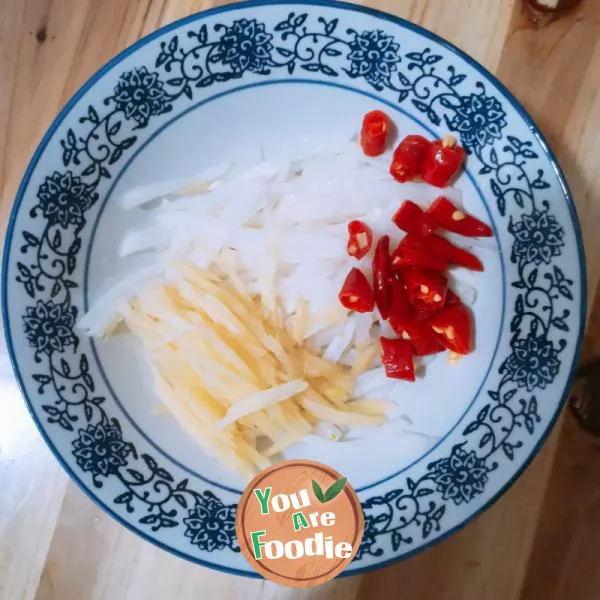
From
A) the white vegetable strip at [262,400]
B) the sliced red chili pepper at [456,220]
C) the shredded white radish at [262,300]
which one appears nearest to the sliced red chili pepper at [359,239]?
the shredded white radish at [262,300]

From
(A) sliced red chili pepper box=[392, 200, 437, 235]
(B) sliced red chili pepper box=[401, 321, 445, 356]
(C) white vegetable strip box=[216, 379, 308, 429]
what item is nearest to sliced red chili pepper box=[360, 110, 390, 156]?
(A) sliced red chili pepper box=[392, 200, 437, 235]

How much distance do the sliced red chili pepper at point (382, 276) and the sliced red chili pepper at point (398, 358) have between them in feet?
0.19

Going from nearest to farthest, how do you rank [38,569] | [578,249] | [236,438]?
1. [578,249]
2. [236,438]
3. [38,569]

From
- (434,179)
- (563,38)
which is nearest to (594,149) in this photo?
(563,38)

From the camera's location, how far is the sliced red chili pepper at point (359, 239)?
1.16 m

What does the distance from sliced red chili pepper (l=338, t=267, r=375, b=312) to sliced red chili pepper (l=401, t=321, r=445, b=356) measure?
3.2 inches

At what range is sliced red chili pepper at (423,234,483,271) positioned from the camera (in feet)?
3.72

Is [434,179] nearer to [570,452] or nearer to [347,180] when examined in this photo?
[347,180]

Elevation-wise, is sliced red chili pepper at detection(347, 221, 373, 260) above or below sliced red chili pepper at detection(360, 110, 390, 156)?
below

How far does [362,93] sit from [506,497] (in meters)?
0.80

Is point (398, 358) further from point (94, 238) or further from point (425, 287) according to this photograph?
point (94, 238)

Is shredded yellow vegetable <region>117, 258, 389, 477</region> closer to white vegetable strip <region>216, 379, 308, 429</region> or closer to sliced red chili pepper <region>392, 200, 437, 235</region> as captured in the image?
white vegetable strip <region>216, 379, 308, 429</region>

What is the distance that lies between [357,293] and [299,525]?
409 millimetres

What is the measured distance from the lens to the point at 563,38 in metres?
1.21
